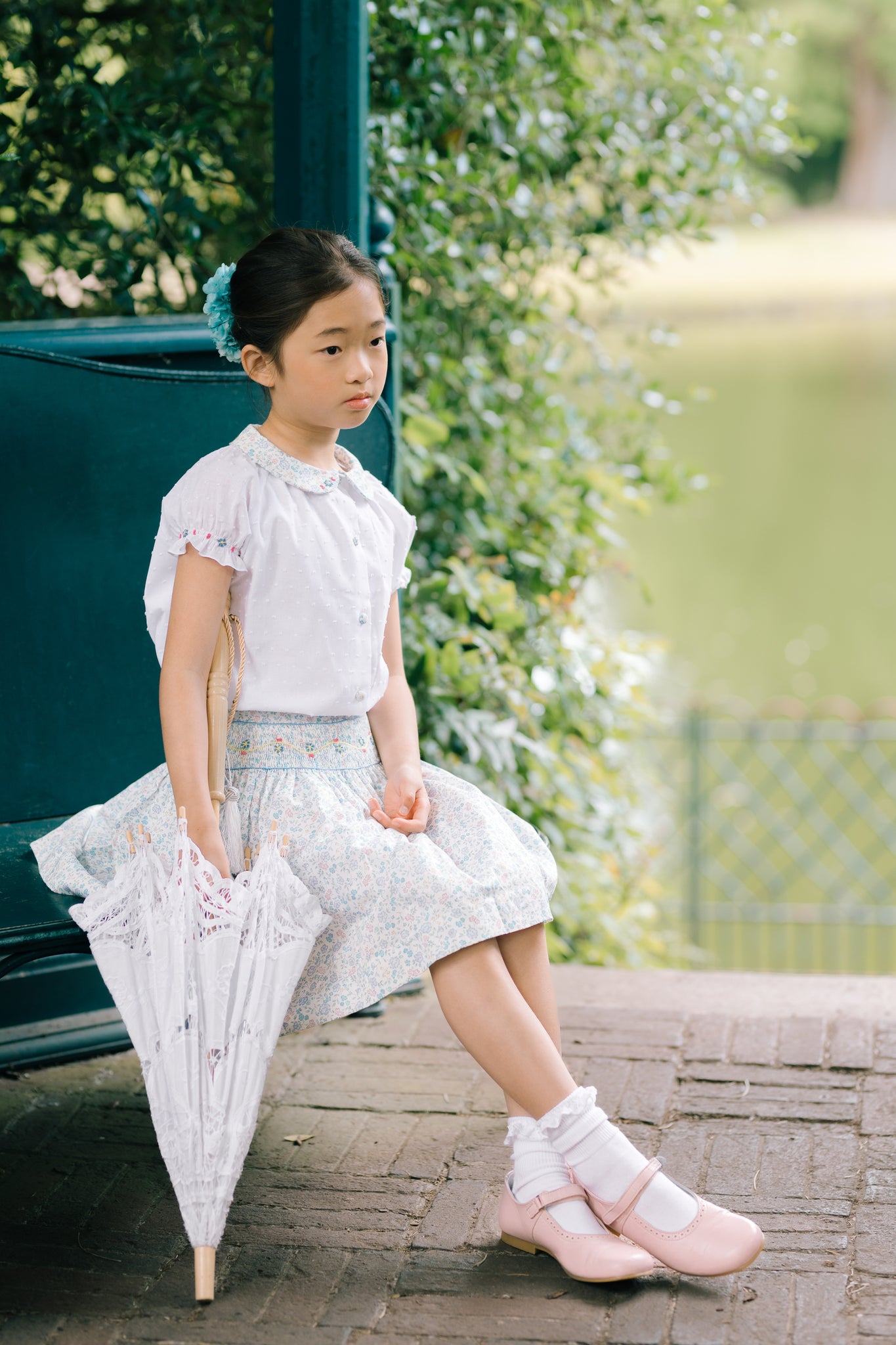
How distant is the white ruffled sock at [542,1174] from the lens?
7.19 feet

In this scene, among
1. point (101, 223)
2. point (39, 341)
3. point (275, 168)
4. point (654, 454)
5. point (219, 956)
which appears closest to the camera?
point (219, 956)

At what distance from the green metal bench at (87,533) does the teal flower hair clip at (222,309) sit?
0.47m

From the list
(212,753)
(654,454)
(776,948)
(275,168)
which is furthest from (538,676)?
(776,948)

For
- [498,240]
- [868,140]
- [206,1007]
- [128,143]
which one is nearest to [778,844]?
[498,240]

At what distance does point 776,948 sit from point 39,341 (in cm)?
513

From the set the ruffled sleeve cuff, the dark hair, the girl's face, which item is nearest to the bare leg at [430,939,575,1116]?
the ruffled sleeve cuff

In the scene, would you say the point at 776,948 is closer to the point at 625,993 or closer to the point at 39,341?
the point at 625,993

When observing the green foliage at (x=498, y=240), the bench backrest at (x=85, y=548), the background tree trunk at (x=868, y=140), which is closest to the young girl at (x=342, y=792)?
the bench backrest at (x=85, y=548)

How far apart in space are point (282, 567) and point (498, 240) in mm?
2186

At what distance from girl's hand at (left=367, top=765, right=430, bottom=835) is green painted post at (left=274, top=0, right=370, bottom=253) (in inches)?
49.7

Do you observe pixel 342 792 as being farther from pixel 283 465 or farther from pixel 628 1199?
pixel 628 1199

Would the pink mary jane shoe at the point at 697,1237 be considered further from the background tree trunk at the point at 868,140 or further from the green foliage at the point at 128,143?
the background tree trunk at the point at 868,140

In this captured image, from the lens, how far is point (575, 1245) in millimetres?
2178

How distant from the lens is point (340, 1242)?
2.38 metres
